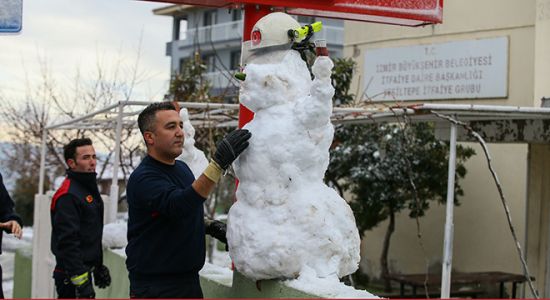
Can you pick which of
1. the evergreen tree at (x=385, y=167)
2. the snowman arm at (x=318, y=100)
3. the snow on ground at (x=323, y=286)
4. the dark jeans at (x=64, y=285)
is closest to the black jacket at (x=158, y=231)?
the snow on ground at (x=323, y=286)

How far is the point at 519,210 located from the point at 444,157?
52.3 inches

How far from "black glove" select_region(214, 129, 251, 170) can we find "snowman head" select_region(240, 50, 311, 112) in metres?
0.24

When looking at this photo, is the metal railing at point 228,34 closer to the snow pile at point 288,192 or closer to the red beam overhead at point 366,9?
the red beam overhead at point 366,9

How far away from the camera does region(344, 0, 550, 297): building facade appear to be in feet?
41.5

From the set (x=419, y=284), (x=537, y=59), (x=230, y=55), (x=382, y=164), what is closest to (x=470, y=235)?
(x=382, y=164)

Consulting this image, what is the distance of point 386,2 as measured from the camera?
5383 mm

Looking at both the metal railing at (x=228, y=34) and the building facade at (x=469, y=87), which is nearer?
the building facade at (x=469, y=87)

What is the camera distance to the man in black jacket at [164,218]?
12.6 feet

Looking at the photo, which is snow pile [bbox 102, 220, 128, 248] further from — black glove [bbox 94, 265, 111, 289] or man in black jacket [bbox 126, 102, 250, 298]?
man in black jacket [bbox 126, 102, 250, 298]

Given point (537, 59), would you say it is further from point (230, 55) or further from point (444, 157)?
point (230, 55)

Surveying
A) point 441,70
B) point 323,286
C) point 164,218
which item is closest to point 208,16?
point 441,70

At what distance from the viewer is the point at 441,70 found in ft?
44.4

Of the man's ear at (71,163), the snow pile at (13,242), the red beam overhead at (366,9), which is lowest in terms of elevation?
the snow pile at (13,242)

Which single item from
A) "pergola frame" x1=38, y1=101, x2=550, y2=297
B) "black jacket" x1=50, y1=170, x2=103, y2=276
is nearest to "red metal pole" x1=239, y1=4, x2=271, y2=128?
"black jacket" x1=50, y1=170, x2=103, y2=276
